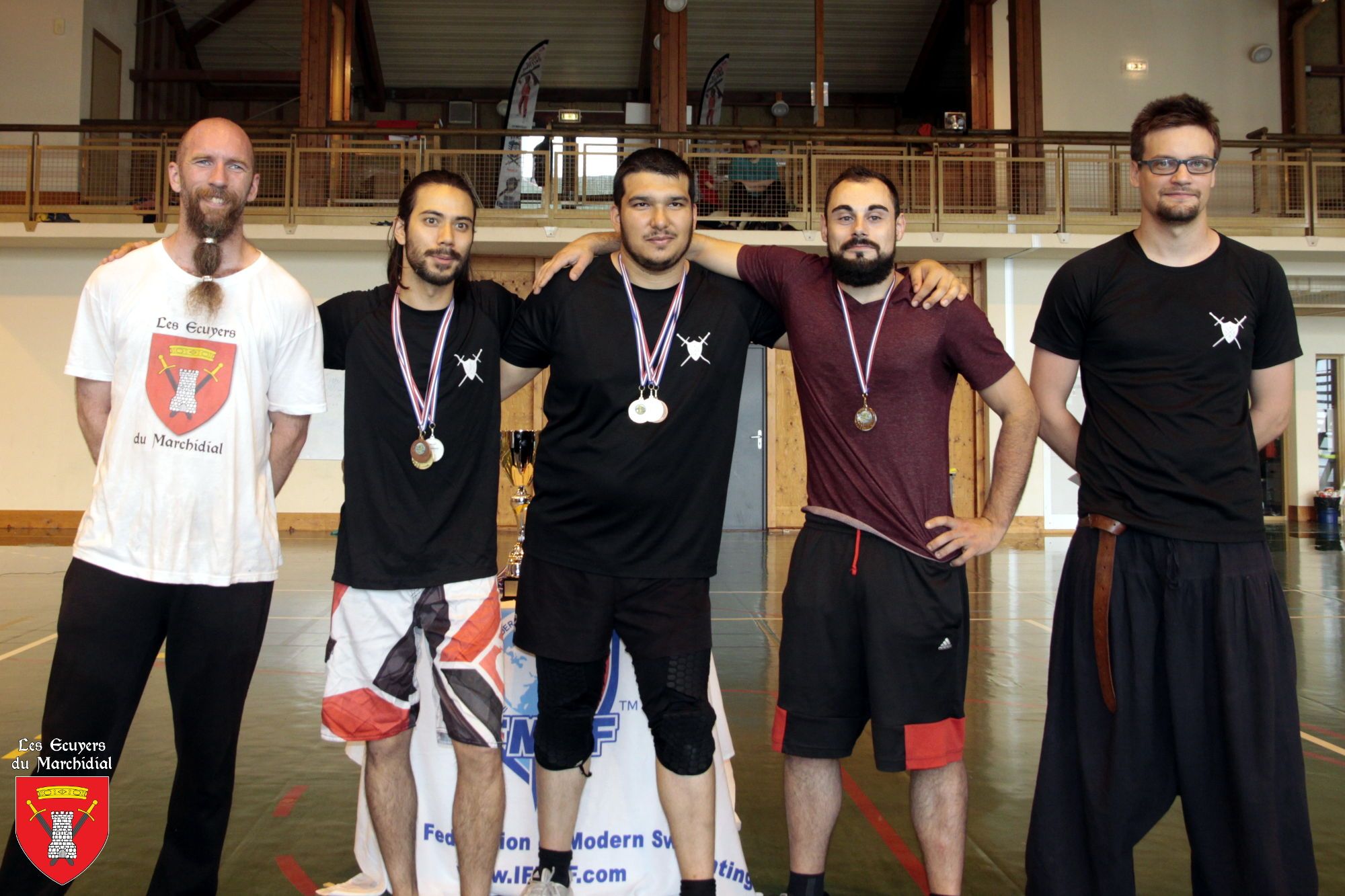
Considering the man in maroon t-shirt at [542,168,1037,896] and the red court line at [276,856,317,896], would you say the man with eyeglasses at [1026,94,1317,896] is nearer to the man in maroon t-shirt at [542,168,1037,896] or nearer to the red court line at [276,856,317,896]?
the man in maroon t-shirt at [542,168,1037,896]

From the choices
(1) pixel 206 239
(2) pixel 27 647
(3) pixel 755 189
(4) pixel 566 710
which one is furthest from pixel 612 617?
(3) pixel 755 189

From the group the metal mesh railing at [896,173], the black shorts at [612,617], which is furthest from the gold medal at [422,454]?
the metal mesh railing at [896,173]

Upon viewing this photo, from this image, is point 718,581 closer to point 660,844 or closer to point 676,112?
point 660,844

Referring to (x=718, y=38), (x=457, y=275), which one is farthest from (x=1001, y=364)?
(x=718, y=38)

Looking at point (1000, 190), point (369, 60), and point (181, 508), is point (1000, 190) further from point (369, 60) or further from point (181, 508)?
point (181, 508)

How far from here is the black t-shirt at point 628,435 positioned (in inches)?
104

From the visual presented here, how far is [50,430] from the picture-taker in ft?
46.3

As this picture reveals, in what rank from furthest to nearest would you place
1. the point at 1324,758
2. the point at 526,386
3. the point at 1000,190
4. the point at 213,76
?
the point at 213,76
the point at 1000,190
the point at 526,386
the point at 1324,758

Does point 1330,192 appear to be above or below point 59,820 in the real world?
above

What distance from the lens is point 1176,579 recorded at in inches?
96.7

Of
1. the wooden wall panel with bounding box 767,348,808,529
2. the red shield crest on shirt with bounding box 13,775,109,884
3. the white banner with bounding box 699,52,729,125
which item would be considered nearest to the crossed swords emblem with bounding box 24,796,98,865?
the red shield crest on shirt with bounding box 13,775,109,884

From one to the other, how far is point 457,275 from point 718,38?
16977mm

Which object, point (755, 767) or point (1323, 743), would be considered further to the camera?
point (1323, 743)

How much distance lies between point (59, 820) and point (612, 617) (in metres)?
1.40
